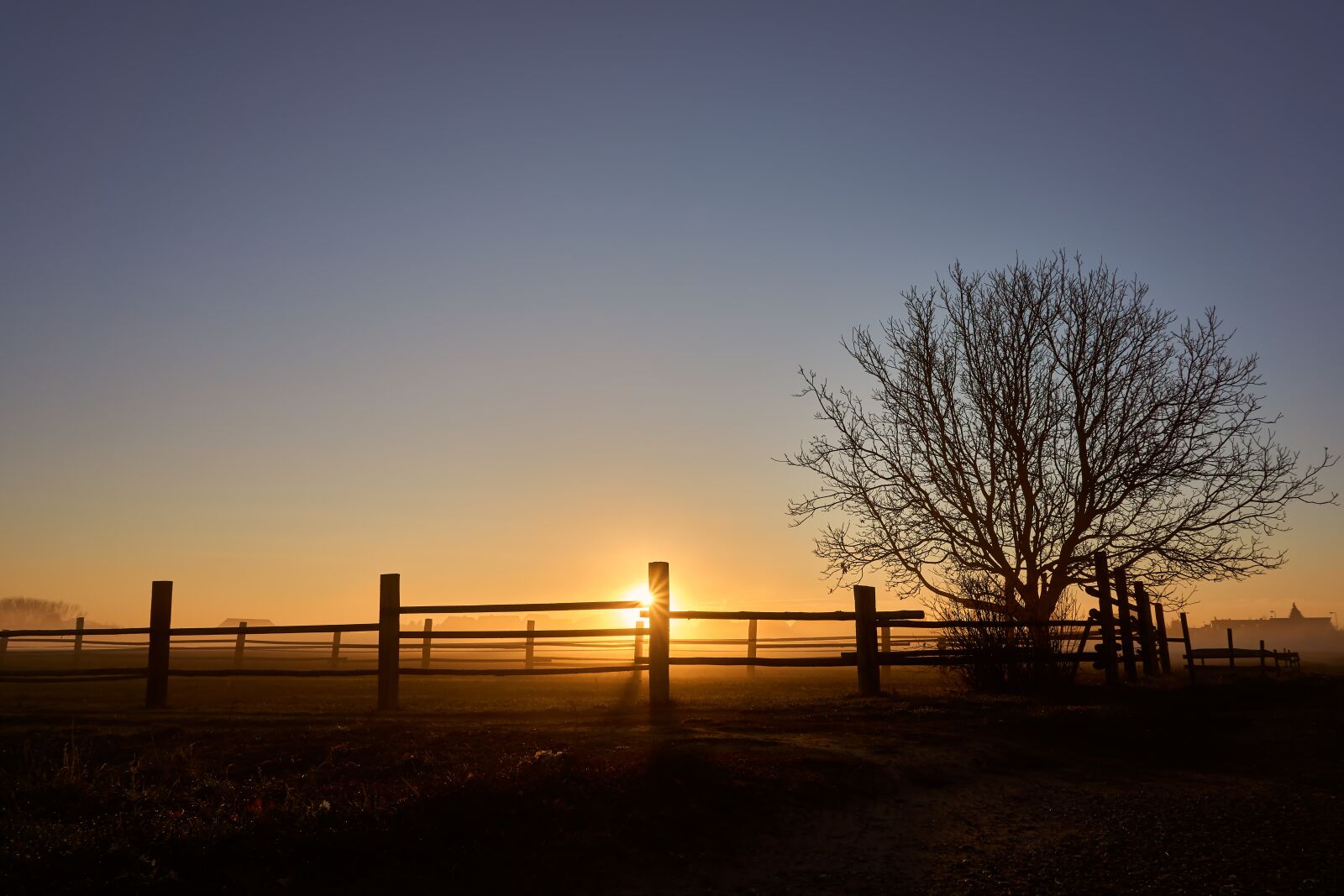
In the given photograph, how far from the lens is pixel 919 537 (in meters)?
20.1

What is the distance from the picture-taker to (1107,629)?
1631 cm

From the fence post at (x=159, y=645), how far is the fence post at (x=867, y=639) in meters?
11.1

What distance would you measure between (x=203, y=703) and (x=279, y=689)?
4485mm

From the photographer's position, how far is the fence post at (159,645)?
13836 mm

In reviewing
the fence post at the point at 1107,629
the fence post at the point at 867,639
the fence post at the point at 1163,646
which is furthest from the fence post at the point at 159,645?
the fence post at the point at 1163,646

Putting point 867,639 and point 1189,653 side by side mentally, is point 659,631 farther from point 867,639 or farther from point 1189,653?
point 1189,653

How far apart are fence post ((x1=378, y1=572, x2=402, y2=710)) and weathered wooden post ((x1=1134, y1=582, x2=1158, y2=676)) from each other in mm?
15144

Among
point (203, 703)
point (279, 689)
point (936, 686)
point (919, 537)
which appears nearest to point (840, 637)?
point (919, 537)

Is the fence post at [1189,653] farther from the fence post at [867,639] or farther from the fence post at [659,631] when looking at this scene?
the fence post at [659,631]

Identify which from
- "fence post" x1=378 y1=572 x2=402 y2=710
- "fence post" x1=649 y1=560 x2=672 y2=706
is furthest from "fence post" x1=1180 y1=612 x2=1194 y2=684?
"fence post" x1=378 y1=572 x2=402 y2=710

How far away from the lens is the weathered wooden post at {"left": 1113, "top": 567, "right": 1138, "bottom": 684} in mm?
17000

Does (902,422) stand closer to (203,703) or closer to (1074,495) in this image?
(1074,495)

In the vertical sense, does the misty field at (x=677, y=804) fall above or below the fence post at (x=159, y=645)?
below

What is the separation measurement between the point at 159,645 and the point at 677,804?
1139cm
